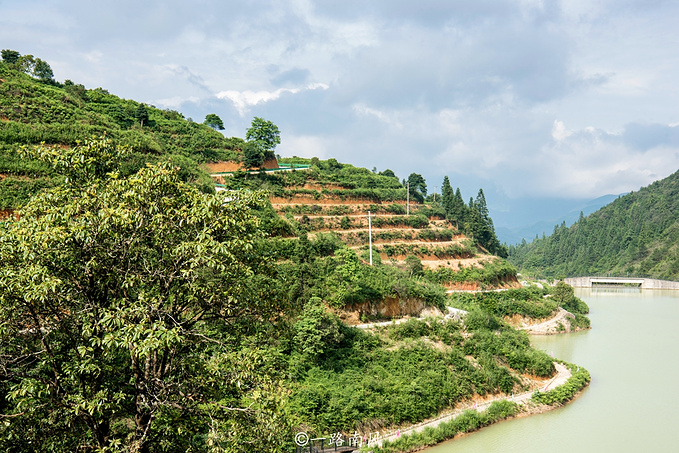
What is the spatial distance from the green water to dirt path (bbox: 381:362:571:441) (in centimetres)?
78

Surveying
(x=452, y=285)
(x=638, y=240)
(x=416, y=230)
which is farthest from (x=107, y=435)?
(x=638, y=240)

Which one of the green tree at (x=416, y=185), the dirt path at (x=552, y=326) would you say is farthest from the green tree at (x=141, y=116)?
the dirt path at (x=552, y=326)

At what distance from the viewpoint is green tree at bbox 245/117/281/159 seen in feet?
120

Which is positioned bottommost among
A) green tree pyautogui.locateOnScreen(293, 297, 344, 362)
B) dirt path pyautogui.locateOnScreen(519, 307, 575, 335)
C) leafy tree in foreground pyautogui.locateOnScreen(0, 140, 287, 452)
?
dirt path pyautogui.locateOnScreen(519, 307, 575, 335)

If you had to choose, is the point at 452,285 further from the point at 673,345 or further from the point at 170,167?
the point at 170,167

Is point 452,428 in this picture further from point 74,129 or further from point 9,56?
point 9,56

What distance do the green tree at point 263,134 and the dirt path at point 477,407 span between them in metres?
25.3

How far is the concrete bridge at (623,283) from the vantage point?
211 feet

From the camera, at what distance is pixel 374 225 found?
36.1 m

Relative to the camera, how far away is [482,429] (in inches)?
637

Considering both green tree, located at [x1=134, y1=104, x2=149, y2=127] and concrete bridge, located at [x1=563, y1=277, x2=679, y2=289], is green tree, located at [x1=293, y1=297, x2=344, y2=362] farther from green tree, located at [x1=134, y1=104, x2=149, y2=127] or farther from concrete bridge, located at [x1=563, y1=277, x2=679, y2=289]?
concrete bridge, located at [x1=563, y1=277, x2=679, y2=289]

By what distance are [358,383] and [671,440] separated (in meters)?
10.9

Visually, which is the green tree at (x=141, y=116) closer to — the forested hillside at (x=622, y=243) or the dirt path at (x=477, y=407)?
the dirt path at (x=477, y=407)

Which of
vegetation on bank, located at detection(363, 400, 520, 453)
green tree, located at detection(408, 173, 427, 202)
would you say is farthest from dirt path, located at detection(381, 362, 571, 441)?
green tree, located at detection(408, 173, 427, 202)
